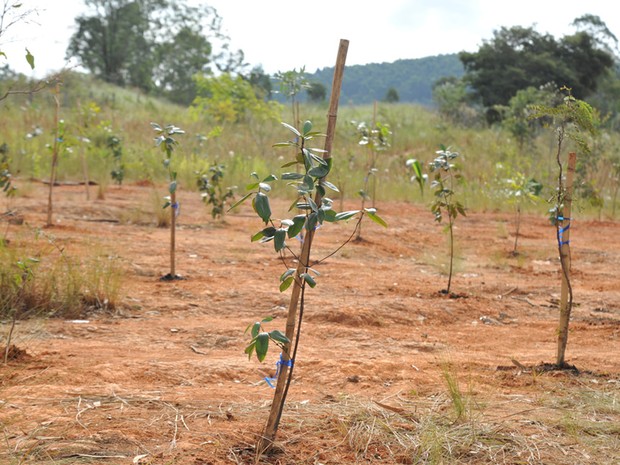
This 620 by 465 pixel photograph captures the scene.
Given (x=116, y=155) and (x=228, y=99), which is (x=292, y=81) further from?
(x=228, y=99)

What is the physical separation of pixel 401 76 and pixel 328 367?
60.4 metres

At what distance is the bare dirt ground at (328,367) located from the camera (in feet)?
7.61

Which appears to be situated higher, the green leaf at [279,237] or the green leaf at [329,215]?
the green leaf at [329,215]

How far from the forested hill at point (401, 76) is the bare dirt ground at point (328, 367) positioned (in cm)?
5288

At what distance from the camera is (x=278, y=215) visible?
8836 millimetres

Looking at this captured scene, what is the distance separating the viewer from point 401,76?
61.7m

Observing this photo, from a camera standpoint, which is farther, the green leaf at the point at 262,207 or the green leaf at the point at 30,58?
the green leaf at the point at 30,58

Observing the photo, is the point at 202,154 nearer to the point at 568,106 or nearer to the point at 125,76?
the point at 568,106

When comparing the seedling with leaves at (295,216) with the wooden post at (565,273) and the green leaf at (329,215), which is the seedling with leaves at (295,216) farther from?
the wooden post at (565,273)

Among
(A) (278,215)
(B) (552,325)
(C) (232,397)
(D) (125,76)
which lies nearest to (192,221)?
(A) (278,215)

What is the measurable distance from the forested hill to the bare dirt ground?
2082 inches

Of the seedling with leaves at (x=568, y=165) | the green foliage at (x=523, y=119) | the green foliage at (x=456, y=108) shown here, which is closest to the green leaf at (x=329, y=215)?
the seedling with leaves at (x=568, y=165)

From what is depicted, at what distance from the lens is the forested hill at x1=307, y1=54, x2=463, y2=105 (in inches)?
2327

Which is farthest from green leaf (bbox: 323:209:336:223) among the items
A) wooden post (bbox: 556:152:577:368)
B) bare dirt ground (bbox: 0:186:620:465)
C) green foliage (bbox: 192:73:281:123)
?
green foliage (bbox: 192:73:281:123)
